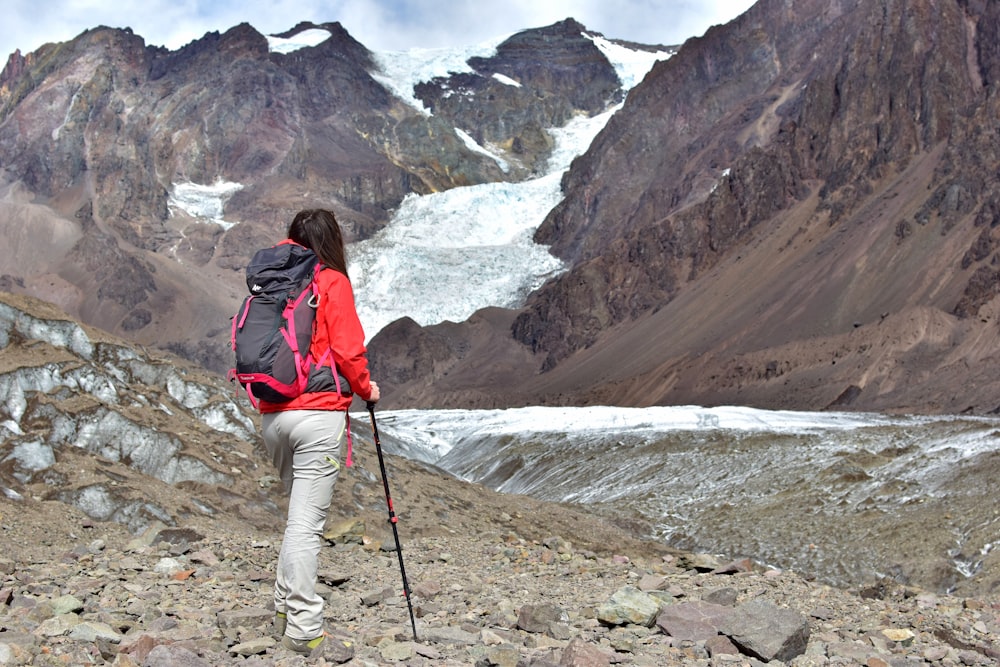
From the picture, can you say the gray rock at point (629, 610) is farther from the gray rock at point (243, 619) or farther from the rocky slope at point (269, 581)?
the gray rock at point (243, 619)

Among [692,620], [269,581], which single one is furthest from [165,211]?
[692,620]

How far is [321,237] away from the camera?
6781mm

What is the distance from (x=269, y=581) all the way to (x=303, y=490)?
95.7 inches

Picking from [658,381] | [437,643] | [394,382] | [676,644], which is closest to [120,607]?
[437,643]

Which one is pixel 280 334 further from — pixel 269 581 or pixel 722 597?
pixel 722 597

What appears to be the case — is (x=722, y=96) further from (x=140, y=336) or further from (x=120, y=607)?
(x=120, y=607)

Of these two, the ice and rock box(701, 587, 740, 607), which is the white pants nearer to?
rock box(701, 587, 740, 607)

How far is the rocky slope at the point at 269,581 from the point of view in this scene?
263 inches

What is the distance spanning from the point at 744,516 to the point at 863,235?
52637mm

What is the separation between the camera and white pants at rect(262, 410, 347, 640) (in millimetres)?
6375

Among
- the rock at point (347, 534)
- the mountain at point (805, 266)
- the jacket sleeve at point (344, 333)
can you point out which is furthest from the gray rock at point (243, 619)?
the mountain at point (805, 266)

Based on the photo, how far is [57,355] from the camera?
16.5 metres

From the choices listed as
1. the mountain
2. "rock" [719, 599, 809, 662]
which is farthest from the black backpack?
the mountain

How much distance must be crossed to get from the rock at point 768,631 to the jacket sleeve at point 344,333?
2748 mm
